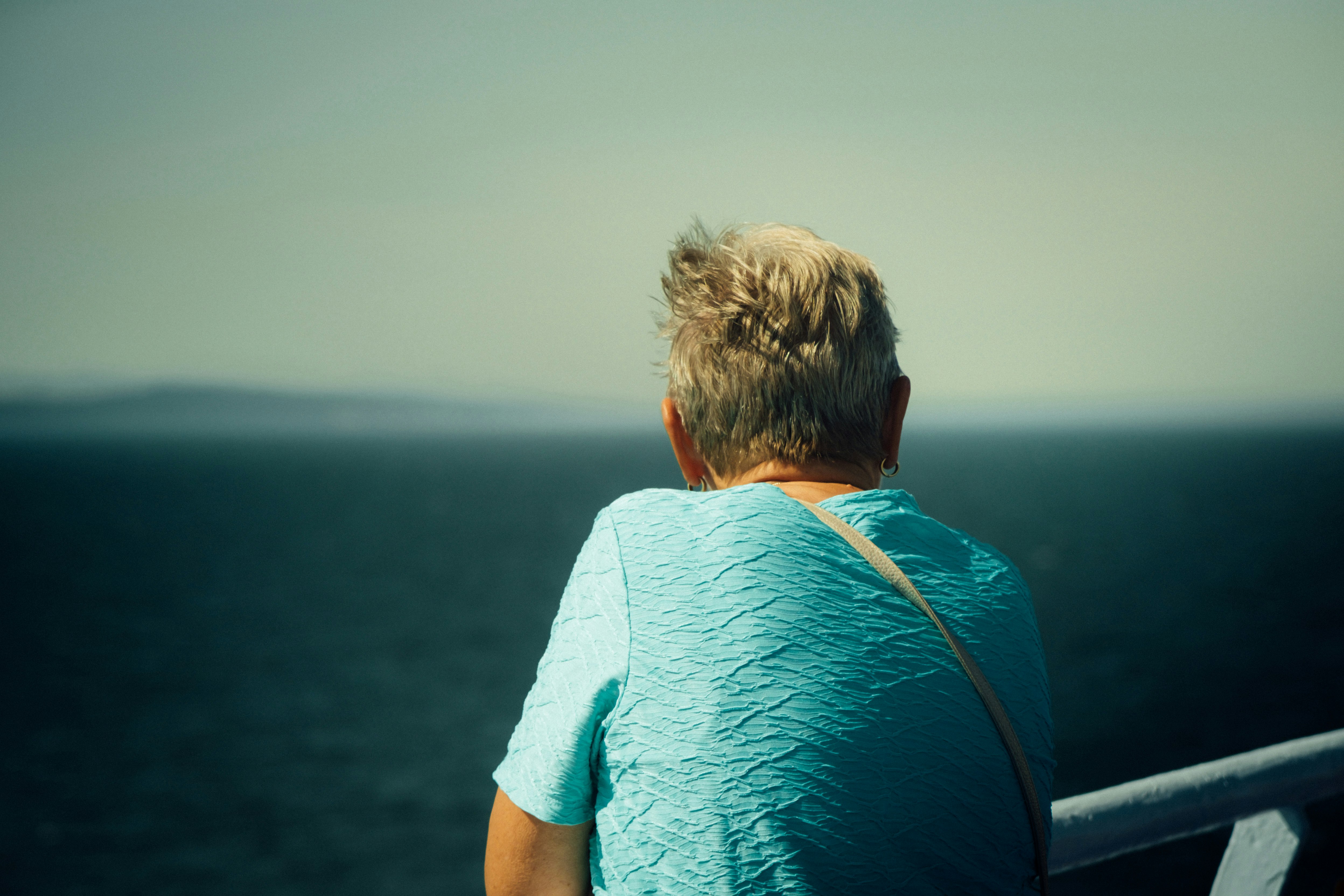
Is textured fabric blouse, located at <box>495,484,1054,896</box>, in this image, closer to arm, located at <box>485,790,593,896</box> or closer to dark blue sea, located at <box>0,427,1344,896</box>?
arm, located at <box>485,790,593,896</box>

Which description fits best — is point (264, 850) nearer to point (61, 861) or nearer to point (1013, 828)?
point (61, 861)

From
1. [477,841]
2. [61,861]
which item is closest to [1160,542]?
[477,841]

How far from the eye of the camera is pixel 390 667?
1596 inches

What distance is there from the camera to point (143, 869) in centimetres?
2483

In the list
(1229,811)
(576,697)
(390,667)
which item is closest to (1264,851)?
(1229,811)

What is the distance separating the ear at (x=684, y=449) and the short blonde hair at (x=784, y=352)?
4cm

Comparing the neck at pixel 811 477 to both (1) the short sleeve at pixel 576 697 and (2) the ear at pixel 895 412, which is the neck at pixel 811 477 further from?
(1) the short sleeve at pixel 576 697

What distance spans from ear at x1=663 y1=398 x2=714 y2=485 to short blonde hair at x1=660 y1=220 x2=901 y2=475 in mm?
44

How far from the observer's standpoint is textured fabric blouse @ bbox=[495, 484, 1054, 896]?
964 mm

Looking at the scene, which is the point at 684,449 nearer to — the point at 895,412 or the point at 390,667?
the point at 895,412

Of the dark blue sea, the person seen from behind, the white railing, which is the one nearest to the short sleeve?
the person seen from behind

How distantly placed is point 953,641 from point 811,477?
30 cm

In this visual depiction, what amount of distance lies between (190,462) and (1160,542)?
510 feet

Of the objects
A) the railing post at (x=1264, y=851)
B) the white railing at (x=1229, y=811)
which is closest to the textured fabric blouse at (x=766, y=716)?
the white railing at (x=1229, y=811)
